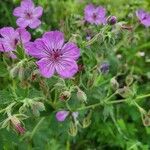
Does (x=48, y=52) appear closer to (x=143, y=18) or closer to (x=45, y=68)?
(x=45, y=68)

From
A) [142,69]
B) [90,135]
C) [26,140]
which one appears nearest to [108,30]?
[26,140]

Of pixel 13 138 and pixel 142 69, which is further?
pixel 142 69

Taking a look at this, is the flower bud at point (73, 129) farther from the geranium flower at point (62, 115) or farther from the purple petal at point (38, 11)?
the purple petal at point (38, 11)

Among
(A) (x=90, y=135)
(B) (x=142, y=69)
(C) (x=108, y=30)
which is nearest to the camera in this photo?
(C) (x=108, y=30)

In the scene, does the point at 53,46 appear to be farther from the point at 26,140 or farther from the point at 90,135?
the point at 90,135

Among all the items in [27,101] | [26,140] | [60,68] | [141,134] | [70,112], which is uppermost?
[60,68]

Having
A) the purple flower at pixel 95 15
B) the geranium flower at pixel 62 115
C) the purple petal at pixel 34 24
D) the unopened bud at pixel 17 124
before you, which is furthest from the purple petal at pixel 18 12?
the unopened bud at pixel 17 124

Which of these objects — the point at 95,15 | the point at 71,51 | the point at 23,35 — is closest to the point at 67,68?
the point at 71,51
